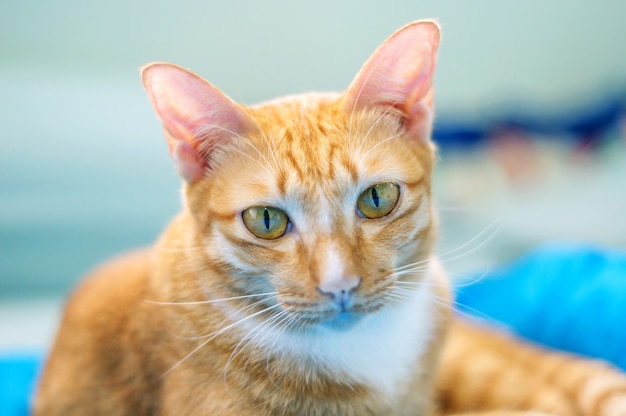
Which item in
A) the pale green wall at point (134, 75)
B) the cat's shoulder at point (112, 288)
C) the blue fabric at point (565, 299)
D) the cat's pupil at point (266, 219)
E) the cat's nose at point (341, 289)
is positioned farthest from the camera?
the pale green wall at point (134, 75)

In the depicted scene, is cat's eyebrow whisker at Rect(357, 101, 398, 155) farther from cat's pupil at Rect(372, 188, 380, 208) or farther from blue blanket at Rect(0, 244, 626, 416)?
blue blanket at Rect(0, 244, 626, 416)

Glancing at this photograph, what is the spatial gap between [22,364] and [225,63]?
1.58 m

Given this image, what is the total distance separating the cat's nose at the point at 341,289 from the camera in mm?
1051

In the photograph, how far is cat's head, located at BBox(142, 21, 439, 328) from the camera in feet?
3.63

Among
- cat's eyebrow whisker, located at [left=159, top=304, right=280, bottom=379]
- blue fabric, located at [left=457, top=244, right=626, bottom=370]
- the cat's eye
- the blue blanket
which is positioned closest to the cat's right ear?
the cat's eye

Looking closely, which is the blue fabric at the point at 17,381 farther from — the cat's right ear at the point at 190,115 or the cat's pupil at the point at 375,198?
the cat's pupil at the point at 375,198

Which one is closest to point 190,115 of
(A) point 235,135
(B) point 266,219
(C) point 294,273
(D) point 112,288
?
(A) point 235,135

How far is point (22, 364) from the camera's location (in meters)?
2.08

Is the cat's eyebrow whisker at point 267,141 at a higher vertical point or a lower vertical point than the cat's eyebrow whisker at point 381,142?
lower

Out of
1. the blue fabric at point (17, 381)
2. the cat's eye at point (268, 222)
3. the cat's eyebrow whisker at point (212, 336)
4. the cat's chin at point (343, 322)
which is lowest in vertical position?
the blue fabric at point (17, 381)

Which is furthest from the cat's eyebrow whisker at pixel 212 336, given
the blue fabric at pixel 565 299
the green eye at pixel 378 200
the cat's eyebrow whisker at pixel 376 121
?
the blue fabric at pixel 565 299

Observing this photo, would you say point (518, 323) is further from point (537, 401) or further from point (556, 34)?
point (556, 34)

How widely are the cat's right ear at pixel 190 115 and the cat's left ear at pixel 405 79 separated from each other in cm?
24

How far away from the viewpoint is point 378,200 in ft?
3.89
